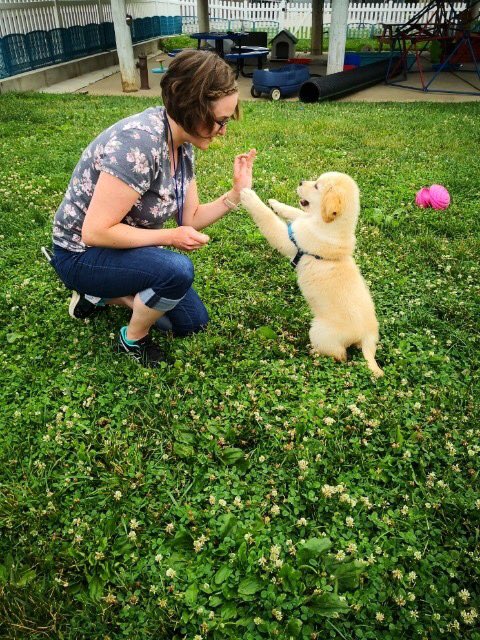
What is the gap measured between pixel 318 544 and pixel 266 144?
615 cm

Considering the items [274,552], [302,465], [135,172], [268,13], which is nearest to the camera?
[274,552]

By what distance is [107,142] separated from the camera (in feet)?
7.98

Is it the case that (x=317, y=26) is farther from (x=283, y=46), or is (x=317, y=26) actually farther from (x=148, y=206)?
(x=148, y=206)

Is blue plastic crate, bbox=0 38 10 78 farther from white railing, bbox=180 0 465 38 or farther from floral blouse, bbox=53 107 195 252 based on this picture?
white railing, bbox=180 0 465 38

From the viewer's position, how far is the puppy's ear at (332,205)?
283 cm

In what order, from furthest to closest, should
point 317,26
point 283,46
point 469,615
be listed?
point 317,26 → point 283,46 → point 469,615

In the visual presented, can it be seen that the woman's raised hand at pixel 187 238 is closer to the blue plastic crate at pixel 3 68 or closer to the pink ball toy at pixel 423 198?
the pink ball toy at pixel 423 198

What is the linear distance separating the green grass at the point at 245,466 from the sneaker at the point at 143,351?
11cm

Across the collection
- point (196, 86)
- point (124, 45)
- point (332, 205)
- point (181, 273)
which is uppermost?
point (196, 86)

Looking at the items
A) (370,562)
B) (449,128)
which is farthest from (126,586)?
(449,128)

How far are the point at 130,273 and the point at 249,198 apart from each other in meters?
0.99

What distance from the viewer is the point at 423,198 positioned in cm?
507

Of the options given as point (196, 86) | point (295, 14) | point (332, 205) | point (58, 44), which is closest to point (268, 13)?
point (295, 14)

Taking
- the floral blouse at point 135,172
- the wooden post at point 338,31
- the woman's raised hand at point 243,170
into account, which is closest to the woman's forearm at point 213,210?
the woman's raised hand at point 243,170
